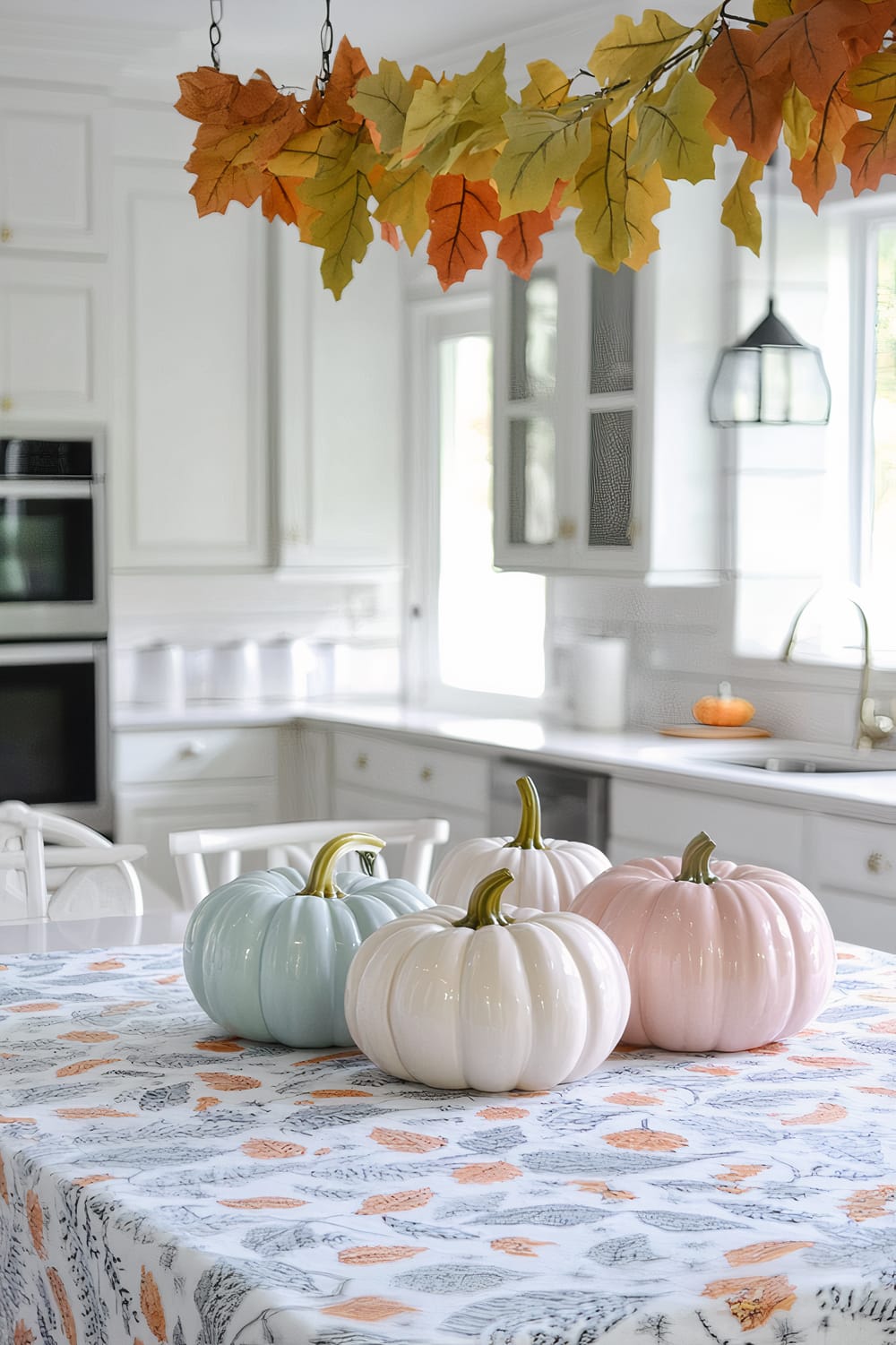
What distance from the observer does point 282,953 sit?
1.33 metres

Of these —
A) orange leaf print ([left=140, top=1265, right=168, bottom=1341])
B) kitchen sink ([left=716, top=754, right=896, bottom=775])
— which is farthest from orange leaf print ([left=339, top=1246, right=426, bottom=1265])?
kitchen sink ([left=716, top=754, right=896, bottom=775])

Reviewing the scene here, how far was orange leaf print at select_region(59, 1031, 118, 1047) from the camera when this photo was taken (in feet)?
4.62

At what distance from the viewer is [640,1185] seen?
1.05 meters

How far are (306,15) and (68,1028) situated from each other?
11.8 feet

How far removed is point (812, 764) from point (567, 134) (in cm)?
307

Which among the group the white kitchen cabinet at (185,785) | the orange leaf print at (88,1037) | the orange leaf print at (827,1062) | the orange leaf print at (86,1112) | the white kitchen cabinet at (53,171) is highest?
the white kitchen cabinet at (53,171)

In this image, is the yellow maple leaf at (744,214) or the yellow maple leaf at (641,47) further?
the yellow maple leaf at (744,214)

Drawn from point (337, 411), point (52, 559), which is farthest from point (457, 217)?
point (337, 411)

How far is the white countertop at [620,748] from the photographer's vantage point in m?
3.10

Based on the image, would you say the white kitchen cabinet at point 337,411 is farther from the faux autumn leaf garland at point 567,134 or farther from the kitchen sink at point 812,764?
the faux autumn leaf garland at point 567,134

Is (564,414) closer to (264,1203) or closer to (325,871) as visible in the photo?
(325,871)

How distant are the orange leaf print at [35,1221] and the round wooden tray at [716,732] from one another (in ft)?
9.90

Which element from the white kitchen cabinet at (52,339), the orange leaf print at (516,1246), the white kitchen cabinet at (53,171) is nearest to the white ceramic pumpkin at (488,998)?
the orange leaf print at (516,1246)

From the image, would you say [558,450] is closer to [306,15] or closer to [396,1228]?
[306,15]
